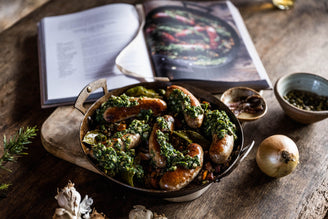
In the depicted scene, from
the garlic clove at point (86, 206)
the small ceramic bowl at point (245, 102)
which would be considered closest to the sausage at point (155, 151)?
the garlic clove at point (86, 206)

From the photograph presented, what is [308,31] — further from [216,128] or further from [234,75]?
[216,128]

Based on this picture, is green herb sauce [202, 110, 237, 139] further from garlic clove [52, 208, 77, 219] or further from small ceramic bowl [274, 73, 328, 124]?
garlic clove [52, 208, 77, 219]

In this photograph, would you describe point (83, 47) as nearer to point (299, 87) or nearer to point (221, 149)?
point (221, 149)

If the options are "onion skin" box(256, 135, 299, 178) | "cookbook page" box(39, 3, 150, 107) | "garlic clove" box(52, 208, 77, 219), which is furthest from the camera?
"cookbook page" box(39, 3, 150, 107)

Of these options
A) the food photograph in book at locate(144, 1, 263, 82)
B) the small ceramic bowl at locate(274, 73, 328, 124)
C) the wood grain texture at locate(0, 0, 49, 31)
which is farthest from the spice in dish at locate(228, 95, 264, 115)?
the wood grain texture at locate(0, 0, 49, 31)

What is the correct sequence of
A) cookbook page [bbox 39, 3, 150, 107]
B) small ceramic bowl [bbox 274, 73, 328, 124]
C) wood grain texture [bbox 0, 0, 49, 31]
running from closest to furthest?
small ceramic bowl [bbox 274, 73, 328, 124] < cookbook page [bbox 39, 3, 150, 107] < wood grain texture [bbox 0, 0, 49, 31]

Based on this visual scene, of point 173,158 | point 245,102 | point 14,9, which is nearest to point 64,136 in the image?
point 173,158

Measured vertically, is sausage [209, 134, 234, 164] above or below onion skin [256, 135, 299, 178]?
above
